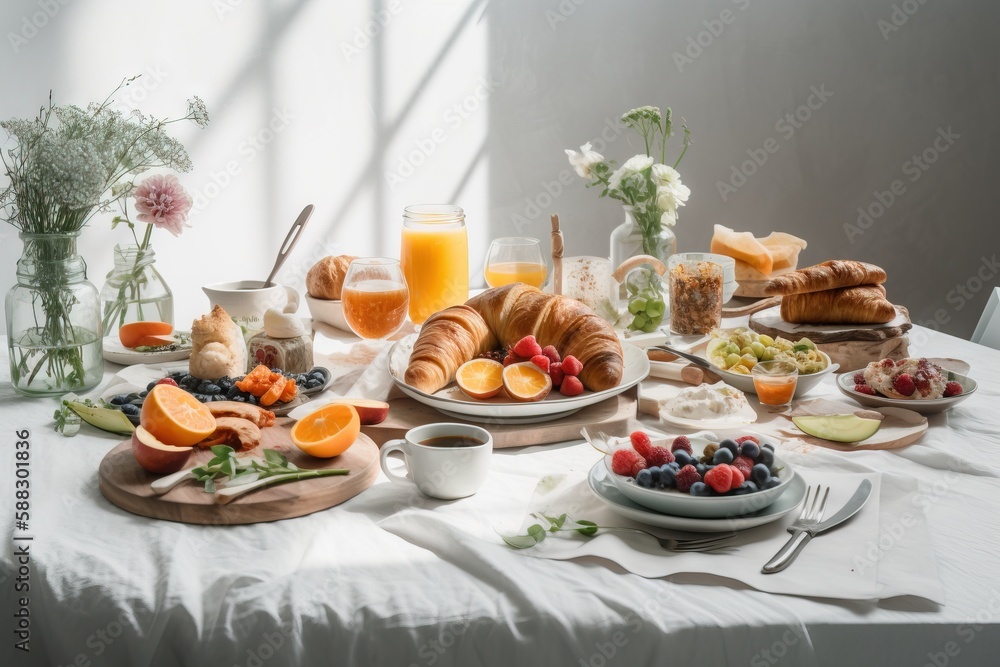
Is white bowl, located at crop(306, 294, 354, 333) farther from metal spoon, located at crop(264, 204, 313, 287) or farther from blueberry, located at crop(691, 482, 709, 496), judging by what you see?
blueberry, located at crop(691, 482, 709, 496)

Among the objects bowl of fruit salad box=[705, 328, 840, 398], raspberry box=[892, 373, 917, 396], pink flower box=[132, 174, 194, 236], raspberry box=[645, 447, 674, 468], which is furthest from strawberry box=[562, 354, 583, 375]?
pink flower box=[132, 174, 194, 236]

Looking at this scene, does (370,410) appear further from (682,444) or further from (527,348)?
(682,444)

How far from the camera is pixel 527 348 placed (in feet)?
4.30

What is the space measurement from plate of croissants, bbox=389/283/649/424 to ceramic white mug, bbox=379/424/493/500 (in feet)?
0.64

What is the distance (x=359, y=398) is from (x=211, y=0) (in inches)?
74.4

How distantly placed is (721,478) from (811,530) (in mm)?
107

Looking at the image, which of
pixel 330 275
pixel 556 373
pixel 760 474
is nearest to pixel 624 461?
pixel 760 474

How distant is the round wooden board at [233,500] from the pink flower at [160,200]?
0.53 m

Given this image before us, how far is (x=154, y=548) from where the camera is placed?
885mm

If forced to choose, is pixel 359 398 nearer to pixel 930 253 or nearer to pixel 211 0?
pixel 211 0

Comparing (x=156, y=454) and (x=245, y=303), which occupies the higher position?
(x=245, y=303)

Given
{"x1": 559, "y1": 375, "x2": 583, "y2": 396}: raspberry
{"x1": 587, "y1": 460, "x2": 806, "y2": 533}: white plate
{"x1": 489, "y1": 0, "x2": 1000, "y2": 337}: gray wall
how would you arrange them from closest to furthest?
{"x1": 587, "y1": 460, "x2": 806, "y2": 533}: white plate
{"x1": 559, "y1": 375, "x2": 583, "y2": 396}: raspberry
{"x1": 489, "y1": 0, "x2": 1000, "y2": 337}: gray wall

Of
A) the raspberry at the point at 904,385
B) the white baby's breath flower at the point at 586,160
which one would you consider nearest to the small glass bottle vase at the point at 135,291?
the white baby's breath flower at the point at 586,160

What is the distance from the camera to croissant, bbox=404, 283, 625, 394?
4.25 ft
